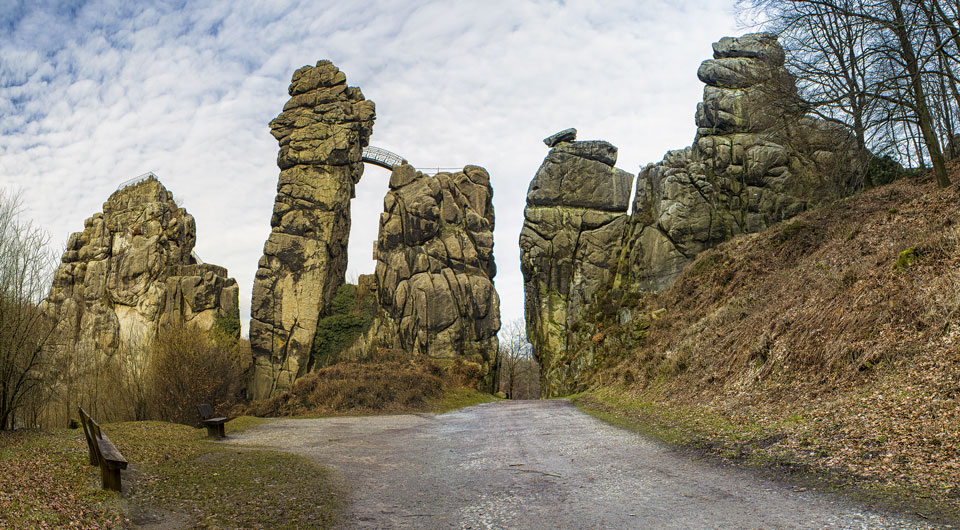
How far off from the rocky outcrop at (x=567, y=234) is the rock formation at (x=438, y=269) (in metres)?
4.18

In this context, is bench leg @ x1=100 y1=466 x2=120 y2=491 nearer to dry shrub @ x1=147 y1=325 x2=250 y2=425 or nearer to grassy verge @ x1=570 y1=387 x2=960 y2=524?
grassy verge @ x1=570 y1=387 x2=960 y2=524

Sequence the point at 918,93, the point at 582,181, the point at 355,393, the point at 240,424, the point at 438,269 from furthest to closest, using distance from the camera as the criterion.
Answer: the point at 438,269 < the point at 582,181 < the point at 355,393 < the point at 918,93 < the point at 240,424

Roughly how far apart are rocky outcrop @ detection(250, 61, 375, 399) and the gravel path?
35122 millimetres

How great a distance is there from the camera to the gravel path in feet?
18.5

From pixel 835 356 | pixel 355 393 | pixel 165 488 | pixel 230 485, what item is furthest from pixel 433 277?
pixel 165 488

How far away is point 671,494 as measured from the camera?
6.64m

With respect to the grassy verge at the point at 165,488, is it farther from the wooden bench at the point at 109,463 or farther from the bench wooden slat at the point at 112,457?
the bench wooden slat at the point at 112,457

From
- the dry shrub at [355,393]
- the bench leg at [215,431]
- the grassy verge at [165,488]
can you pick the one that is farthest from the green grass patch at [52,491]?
the dry shrub at [355,393]

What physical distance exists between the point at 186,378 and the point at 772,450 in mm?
23018

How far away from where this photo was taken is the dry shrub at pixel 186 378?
→ 23.7 m

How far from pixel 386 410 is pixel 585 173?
29937 mm

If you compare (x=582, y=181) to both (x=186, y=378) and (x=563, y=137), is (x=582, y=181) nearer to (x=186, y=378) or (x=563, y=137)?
(x=563, y=137)

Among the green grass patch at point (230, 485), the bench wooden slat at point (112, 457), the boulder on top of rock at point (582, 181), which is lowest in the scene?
the green grass patch at point (230, 485)

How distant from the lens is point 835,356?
399 inches
